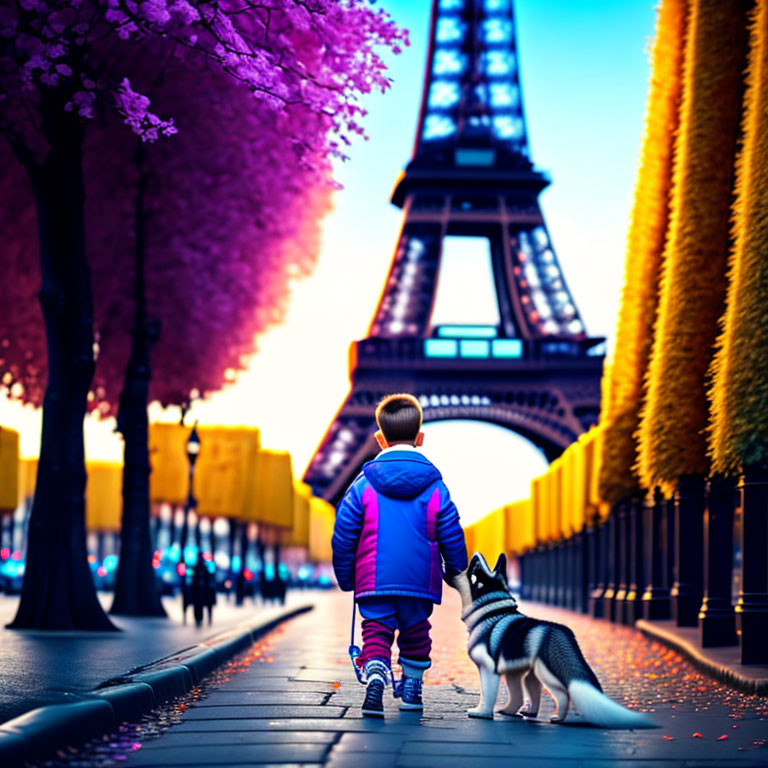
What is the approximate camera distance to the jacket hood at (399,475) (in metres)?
9.34

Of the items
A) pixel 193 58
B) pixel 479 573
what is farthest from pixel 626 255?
pixel 479 573

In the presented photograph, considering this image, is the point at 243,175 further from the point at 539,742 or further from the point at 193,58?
the point at 539,742

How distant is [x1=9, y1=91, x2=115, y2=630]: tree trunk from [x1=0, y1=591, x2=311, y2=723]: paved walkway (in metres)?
0.58

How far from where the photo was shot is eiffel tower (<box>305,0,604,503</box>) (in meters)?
72.0

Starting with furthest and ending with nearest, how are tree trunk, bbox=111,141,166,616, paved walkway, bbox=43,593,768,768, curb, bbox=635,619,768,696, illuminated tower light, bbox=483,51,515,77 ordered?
illuminated tower light, bbox=483,51,515,77 < tree trunk, bbox=111,141,166,616 < curb, bbox=635,619,768,696 < paved walkway, bbox=43,593,768,768

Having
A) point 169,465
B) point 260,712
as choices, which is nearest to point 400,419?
point 260,712

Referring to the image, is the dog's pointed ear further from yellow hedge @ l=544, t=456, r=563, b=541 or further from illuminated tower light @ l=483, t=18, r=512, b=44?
illuminated tower light @ l=483, t=18, r=512, b=44

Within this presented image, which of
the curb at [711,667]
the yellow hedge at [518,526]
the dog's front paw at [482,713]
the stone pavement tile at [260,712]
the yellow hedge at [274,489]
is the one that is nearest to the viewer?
the dog's front paw at [482,713]

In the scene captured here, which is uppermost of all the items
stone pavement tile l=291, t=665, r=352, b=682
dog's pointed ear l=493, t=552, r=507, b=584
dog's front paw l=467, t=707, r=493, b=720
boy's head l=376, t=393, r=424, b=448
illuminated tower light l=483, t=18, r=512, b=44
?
illuminated tower light l=483, t=18, r=512, b=44

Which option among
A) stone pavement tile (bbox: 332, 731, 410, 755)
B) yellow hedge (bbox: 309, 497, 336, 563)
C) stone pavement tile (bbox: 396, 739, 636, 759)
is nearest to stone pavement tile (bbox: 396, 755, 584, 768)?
stone pavement tile (bbox: 396, 739, 636, 759)

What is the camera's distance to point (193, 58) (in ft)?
70.6

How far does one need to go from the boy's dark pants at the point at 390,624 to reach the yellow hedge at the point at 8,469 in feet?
111

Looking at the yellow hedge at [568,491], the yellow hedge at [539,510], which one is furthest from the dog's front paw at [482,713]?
the yellow hedge at [539,510]

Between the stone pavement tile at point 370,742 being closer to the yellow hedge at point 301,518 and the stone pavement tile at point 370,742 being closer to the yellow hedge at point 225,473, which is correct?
the yellow hedge at point 225,473
